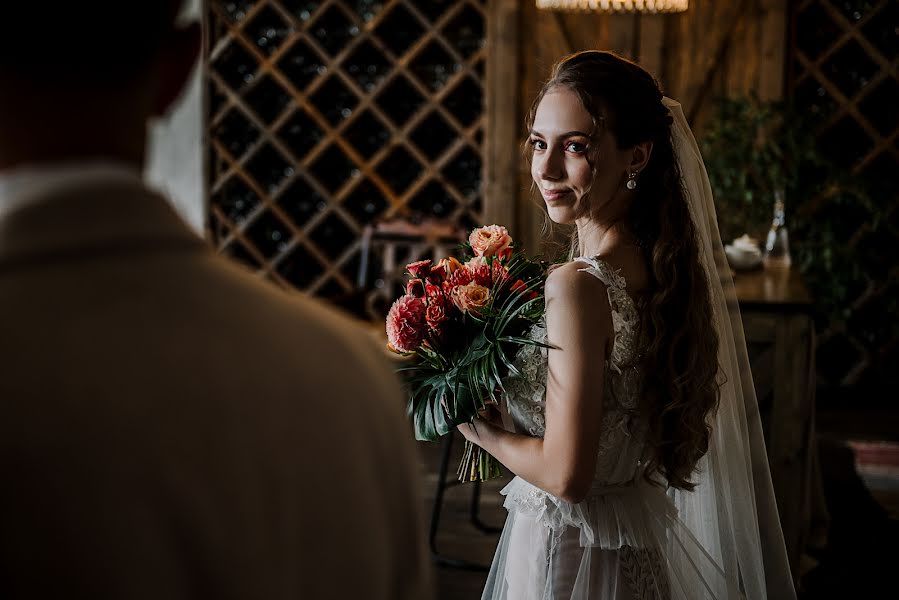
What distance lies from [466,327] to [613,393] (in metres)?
0.20

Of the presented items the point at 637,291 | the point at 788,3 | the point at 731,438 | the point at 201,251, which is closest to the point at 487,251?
the point at 637,291

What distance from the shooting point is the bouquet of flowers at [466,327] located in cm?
100

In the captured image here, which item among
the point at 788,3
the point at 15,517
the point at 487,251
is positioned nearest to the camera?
the point at 15,517

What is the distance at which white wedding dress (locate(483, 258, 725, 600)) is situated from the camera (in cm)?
98

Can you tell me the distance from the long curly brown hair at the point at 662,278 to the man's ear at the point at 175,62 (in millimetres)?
667

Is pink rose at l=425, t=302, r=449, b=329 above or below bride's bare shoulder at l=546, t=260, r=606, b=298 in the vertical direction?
below

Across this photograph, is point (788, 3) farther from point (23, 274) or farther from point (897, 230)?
point (23, 274)

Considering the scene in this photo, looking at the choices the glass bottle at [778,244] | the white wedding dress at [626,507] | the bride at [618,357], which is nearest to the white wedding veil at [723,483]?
the white wedding dress at [626,507]

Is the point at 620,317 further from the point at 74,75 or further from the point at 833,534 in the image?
the point at 833,534

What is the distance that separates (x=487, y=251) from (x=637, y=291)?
0.21m

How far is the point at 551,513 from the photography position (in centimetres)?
102

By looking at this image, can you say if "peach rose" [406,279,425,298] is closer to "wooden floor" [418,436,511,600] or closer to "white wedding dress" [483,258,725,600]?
"white wedding dress" [483,258,725,600]

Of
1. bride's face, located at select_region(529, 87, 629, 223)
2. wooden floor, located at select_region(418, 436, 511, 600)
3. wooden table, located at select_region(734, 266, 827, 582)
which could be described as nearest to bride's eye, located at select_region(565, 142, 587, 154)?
bride's face, located at select_region(529, 87, 629, 223)

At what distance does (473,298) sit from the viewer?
104 centimetres
